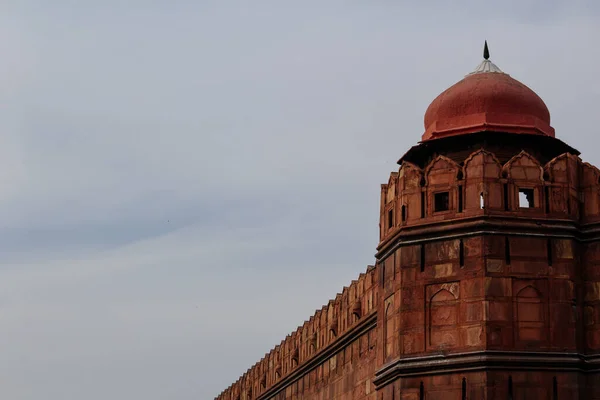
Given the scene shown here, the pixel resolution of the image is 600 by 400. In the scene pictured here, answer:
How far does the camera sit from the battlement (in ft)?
93.6

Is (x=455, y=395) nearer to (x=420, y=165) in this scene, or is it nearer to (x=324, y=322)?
(x=420, y=165)

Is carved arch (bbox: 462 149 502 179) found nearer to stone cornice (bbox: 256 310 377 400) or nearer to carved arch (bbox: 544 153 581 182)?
carved arch (bbox: 544 153 581 182)

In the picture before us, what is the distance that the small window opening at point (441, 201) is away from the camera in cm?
2358

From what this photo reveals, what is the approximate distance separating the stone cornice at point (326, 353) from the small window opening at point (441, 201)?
396cm

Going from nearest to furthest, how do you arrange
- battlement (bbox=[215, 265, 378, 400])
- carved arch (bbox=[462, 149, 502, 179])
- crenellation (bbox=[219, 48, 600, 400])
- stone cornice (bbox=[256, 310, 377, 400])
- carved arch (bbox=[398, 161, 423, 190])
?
crenellation (bbox=[219, 48, 600, 400])
carved arch (bbox=[462, 149, 502, 179])
carved arch (bbox=[398, 161, 423, 190])
stone cornice (bbox=[256, 310, 377, 400])
battlement (bbox=[215, 265, 378, 400])

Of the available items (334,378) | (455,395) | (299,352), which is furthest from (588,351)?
(299,352)

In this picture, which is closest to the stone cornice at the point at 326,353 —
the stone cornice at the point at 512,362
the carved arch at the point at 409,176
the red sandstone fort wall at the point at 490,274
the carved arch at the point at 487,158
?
the red sandstone fort wall at the point at 490,274

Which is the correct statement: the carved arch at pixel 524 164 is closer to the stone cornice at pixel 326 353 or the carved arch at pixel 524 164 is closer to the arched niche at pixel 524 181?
the arched niche at pixel 524 181

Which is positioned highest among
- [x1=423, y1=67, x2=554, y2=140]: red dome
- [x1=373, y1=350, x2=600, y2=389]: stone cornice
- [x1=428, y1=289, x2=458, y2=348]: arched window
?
[x1=423, y1=67, x2=554, y2=140]: red dome

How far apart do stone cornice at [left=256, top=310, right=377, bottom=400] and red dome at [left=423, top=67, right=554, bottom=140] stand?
4.88 meters

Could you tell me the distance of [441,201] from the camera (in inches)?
933

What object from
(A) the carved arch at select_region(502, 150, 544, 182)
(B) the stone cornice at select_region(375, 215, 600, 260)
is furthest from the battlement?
(A) the carved arch at select_region(502, 150, 544, 182)

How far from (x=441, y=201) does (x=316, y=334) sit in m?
10.5

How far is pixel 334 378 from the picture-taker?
3094cm
